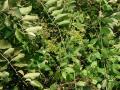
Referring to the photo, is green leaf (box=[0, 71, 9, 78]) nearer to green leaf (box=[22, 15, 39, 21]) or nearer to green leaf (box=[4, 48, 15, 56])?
green leaf (box=[4, 48, 15, 56])

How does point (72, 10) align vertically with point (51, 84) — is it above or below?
above

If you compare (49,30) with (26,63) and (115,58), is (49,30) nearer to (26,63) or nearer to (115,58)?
(26,63)

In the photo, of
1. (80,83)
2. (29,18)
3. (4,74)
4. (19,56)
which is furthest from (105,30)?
(4,74)

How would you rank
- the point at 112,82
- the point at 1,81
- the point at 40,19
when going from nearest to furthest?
the point at 1,81 < the point at 112,82 < the point at 40,19

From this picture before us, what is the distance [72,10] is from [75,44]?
31 cm

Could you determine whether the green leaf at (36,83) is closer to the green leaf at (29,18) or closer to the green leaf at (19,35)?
the green leaf at (19,35)

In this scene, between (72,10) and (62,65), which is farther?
(72,10)

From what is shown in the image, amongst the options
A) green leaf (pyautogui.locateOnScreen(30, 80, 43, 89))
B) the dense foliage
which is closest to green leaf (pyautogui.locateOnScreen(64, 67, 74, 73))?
the dense foliage

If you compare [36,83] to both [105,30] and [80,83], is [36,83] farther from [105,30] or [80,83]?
[105,30]

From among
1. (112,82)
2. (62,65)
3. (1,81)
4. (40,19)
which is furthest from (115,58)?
(1,81)

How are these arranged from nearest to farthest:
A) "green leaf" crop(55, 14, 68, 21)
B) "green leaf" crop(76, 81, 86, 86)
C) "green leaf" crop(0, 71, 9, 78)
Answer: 1. "green leaf" crop(0, 71, 9, 78)
2. "green leaf" crop(76, 81, 86, 86)
3. "green leaf" crop(55, 14, 68, 21)

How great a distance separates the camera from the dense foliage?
7.72 ft

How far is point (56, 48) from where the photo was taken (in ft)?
8.16

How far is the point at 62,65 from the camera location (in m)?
2.45
